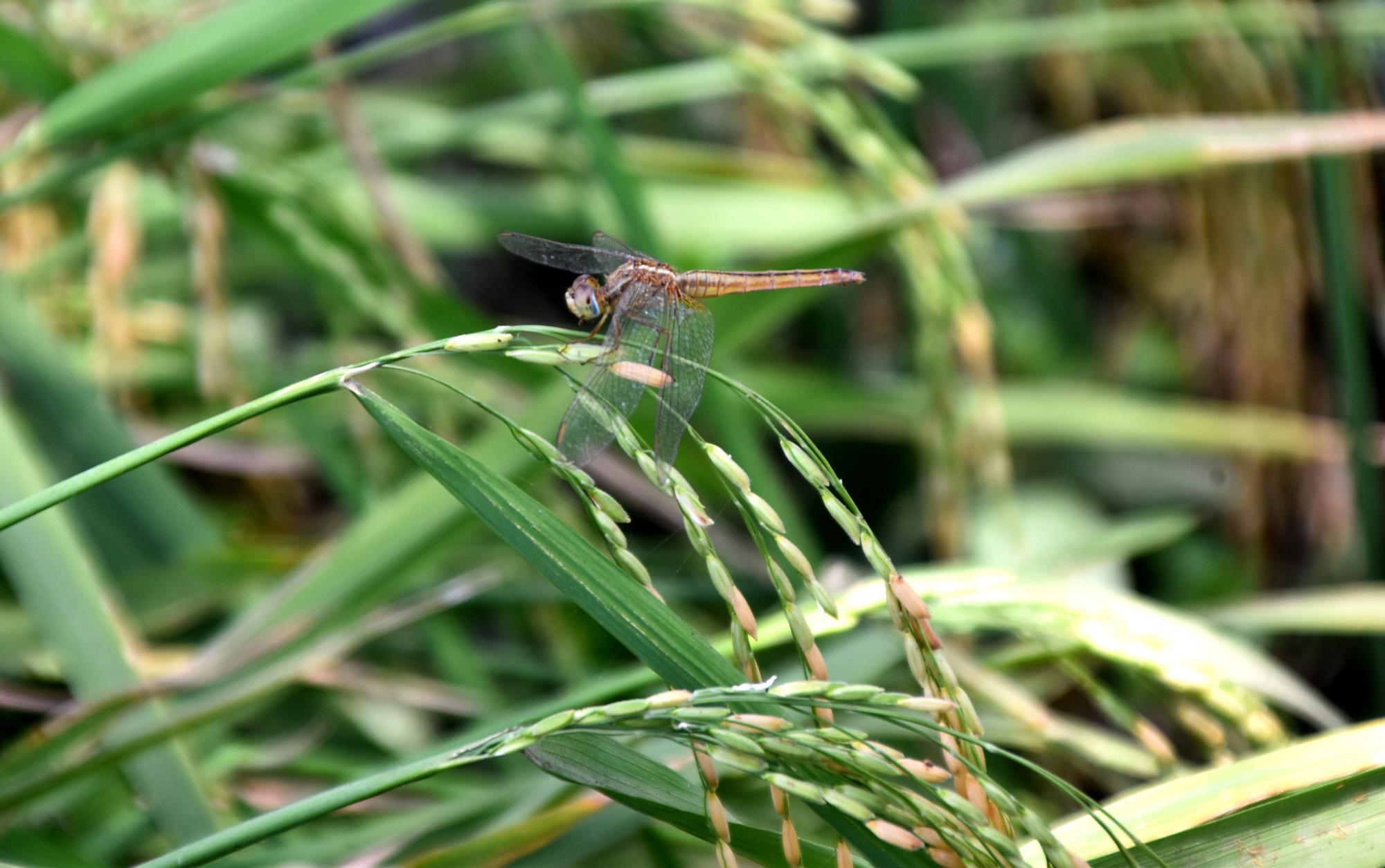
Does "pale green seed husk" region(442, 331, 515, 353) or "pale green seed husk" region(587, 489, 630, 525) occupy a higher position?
"pale green seed husk" region(442, 331, 515, 353)

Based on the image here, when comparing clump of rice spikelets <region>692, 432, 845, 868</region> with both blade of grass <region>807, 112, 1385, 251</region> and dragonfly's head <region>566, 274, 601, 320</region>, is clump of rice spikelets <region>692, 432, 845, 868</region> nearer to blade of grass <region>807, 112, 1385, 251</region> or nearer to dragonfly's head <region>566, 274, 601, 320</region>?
dragonfly's head <region>566, 274, 601, 320</region>

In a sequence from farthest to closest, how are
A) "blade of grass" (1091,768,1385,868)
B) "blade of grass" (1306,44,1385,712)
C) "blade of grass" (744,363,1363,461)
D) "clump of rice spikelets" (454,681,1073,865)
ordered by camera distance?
"blade of grass" (744,363,1363,461), "blade of grass" (1306,44,1385,712), "blade of grass" (1091,768,1385,868), "clump of rice spikelets" (454,681,1073,865)

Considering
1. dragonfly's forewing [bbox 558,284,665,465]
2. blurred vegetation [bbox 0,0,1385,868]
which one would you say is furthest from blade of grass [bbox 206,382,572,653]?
dragonfly's forewing [bbox 558,284,665,465]

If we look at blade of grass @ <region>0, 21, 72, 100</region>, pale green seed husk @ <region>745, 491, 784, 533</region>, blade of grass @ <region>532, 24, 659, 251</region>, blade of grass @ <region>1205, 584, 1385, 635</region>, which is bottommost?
blade of grass @ <region>1205, 584, 1385, 635</region>

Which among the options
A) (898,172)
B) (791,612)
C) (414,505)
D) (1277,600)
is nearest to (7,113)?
(414,505)

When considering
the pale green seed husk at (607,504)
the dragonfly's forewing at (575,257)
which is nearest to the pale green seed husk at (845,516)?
the pale green seed husk at (607,504)

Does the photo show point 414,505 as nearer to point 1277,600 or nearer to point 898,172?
point 898,172

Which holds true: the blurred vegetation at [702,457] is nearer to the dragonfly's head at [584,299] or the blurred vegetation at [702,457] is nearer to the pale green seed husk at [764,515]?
the pale green seed husk at [764,515]
